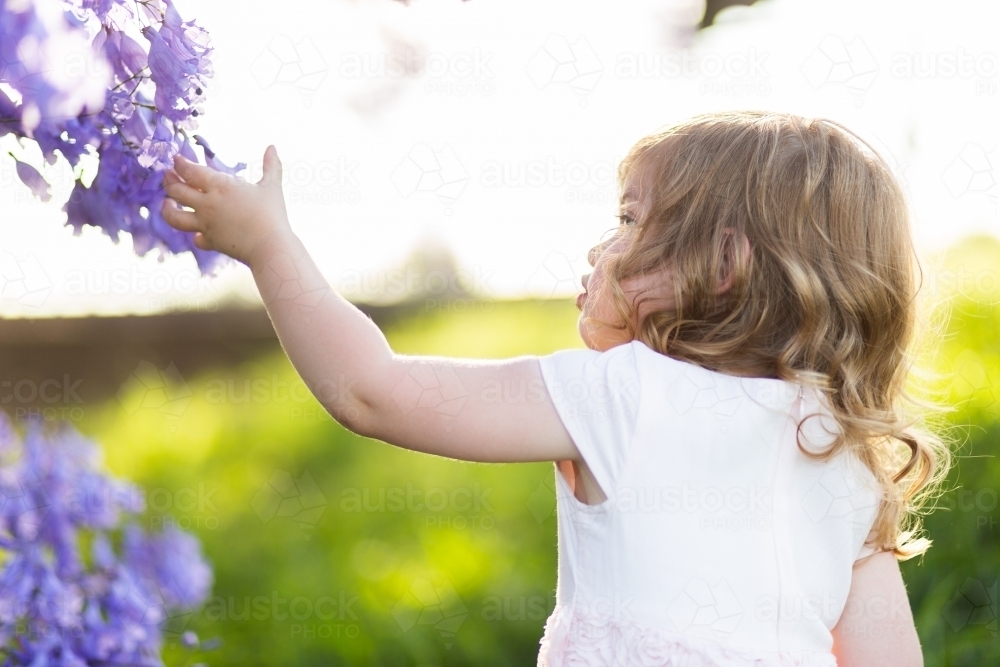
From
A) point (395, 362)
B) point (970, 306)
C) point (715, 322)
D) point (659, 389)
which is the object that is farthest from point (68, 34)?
point (970, 306)

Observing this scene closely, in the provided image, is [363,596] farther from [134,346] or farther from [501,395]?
[134,346]

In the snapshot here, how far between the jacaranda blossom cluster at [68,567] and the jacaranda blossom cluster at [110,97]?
1.35ft

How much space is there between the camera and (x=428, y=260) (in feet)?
13.9

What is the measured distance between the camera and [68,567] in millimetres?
1086

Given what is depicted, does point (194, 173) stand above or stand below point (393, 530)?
above

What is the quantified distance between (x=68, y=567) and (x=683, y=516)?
70cm

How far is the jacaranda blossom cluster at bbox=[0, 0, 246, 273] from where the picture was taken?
71 centimetres

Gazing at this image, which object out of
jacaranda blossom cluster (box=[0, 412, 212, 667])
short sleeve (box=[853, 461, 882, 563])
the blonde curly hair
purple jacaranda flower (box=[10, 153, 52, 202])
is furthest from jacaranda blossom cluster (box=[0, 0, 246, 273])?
short sleeve (box=[853, 461, 882, 563])

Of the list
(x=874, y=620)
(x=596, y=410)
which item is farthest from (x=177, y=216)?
(x=874, y=620)

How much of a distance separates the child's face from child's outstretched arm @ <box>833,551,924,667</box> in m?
Result: 0.45

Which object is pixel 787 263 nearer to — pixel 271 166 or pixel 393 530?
pixel 271 166

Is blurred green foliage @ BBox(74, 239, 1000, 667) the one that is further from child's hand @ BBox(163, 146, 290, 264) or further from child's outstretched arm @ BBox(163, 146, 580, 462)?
child's hand @ BBox(163, 146, 290, 264)

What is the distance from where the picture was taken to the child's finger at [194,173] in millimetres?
874

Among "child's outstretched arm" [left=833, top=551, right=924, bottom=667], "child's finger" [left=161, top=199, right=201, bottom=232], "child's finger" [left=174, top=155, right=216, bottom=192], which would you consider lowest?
"child's outstretched arm" [left=833, top=551, right=924, bottom=667]
